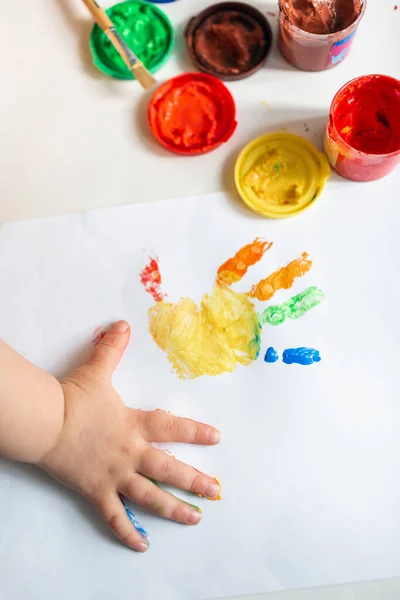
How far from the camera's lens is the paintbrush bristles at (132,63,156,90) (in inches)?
36.2

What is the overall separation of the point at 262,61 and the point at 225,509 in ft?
2.14

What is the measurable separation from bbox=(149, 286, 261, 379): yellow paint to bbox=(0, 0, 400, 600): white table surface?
6.7 inches

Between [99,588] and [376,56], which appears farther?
[376,56]

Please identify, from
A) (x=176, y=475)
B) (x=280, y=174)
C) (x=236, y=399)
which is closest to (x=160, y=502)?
(x=176, y=475)

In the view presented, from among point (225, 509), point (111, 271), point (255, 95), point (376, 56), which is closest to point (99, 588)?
point (225, 509)

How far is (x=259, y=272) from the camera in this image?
2.92ft

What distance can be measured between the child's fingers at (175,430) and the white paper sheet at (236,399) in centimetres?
2

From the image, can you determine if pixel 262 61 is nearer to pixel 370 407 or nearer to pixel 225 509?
pixel 370 407

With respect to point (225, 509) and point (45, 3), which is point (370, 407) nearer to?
point (225, 509)

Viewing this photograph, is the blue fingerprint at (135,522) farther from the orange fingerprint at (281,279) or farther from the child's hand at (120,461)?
the orange fingerprint at (281,279)

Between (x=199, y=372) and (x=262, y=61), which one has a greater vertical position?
(x=262, y=61)

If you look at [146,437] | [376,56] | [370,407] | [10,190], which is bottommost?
[370,407]

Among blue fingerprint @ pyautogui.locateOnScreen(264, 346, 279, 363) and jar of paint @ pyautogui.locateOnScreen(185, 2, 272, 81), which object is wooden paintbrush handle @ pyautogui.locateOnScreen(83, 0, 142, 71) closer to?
jar of paint @ pyautogui.locateOnScreen(185, 2, 272, 81)

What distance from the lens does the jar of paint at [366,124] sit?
2.78ft
